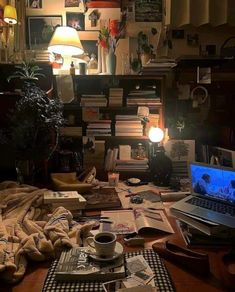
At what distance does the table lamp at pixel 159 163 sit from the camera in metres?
2.15

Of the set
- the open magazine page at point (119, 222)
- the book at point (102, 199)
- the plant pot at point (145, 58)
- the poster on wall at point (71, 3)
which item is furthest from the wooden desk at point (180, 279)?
the poster on wall at point (71, 3)

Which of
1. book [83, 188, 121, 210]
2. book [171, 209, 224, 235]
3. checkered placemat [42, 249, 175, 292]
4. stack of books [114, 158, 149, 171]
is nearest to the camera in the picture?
checkered placemat [42, 249, 175, 292]

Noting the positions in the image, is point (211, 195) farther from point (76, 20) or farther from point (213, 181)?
point (76, 20)

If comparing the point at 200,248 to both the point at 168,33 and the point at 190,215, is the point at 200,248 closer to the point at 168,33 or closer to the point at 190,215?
the point at 190,215

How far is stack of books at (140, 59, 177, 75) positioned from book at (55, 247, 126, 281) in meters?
1.53

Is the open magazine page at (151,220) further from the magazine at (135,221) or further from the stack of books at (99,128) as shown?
the stack of books at (99,128)

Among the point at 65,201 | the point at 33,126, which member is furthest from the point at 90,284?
the point at 33,126

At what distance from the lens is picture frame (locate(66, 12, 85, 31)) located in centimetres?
263

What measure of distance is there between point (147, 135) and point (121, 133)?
20 cm

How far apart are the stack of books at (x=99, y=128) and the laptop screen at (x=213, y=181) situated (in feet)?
3.35

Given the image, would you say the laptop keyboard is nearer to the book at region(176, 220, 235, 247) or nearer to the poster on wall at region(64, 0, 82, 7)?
the book at region(176, 220, 235, 247)

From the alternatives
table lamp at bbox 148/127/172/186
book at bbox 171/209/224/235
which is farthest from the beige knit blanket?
table lamp at bbox 148/127/172/186

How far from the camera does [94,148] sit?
2.44 meters

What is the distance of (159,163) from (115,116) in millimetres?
592
